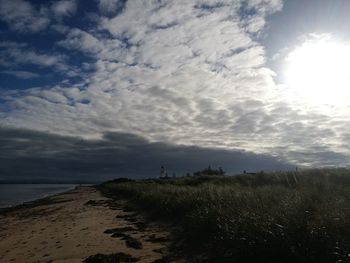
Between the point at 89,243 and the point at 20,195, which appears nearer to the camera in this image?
the point at 89,243

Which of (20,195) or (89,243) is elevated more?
(20,195)

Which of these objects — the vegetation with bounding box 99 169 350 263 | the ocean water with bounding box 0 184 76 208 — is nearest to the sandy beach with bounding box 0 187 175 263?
the vegetation with bounding box 99 169 350 263

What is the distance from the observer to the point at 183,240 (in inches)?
385

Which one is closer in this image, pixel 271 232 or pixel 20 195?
pixel 271 232


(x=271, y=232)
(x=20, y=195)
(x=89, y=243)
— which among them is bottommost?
(x=89, y=243)

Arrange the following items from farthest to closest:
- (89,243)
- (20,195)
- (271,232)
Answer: (20,195)
(89,243)
(271,232)

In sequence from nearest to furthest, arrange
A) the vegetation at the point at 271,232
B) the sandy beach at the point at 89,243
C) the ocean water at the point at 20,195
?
the vegetation at the point at 271,232, the sandy beach at the point at 89,243, the ocean water at the point at 20,195

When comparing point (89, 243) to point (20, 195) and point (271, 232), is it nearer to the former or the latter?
point (271, 232)

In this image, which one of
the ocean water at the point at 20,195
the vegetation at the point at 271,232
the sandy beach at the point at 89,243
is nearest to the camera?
the vegetation at the point at 271,232

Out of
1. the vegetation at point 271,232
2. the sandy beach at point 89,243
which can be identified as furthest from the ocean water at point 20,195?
the vegetation at point 271,232

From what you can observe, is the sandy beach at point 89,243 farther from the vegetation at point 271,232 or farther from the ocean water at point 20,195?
the ocean water at point 20,195

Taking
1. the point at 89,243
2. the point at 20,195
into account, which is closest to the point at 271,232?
the point at 89,243

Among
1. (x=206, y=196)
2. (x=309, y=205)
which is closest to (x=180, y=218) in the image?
(x=206, y=196)

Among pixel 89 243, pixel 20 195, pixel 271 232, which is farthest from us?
pixel 20 195
